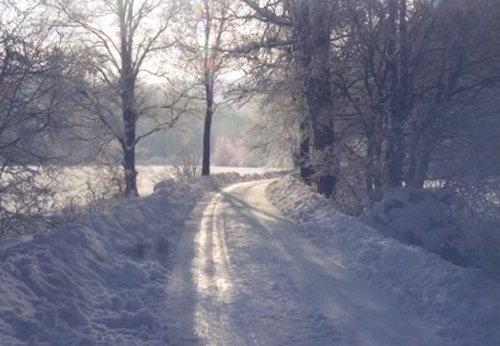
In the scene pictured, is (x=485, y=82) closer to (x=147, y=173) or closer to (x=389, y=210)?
(x=389, y=210)

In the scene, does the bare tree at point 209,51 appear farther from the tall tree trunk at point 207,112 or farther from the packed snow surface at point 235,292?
the packed snow surface at point 235,292

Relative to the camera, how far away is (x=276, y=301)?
8266mm

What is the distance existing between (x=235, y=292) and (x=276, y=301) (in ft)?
2.51

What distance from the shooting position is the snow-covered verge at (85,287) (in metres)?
6.52

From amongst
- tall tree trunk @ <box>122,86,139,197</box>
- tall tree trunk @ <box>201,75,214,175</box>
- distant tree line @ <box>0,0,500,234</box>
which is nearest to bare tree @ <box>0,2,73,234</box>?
distant tree line @ <box>0,0,500,234</box>

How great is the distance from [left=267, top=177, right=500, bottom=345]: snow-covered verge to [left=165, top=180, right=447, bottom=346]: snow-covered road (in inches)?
8.8

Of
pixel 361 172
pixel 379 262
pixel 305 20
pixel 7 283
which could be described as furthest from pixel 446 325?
pixel 305 20

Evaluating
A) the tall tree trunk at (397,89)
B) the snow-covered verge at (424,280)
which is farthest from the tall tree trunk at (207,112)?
the snow-covered verge at (424,280)

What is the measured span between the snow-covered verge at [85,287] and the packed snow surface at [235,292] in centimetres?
2

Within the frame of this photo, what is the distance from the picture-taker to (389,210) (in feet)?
47.4

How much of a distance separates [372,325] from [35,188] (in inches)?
401

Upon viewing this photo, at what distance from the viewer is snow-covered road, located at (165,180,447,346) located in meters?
6.88

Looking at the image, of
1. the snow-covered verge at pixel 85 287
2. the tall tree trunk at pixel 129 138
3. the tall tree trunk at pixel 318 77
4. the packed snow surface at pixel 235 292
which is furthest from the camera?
the tall tree trunk at pixel 129 138

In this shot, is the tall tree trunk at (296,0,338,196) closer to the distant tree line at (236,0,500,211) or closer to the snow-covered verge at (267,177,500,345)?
the distant tree line at (236,0,500,211)
